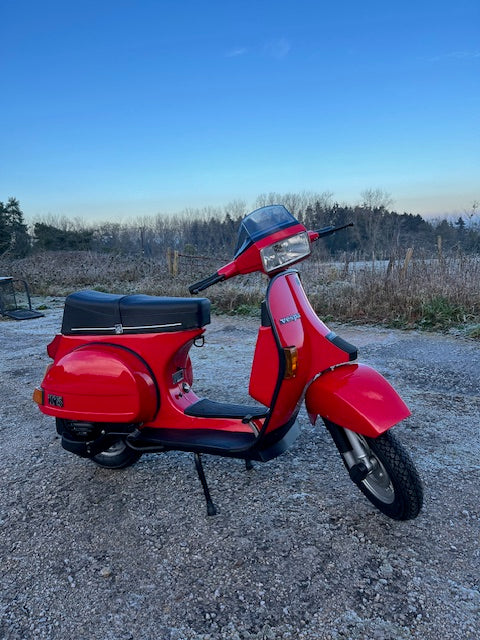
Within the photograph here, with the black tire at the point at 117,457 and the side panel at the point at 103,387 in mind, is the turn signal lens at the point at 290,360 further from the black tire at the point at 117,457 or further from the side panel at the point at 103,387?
the black tire at the point at 117,457

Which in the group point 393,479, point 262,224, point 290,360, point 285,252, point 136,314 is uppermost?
point 262,224

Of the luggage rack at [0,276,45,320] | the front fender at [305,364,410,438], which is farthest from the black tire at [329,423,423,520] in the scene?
the luggage rack at [0,276,45,320]

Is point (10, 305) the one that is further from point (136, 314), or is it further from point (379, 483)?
point (379, 483)

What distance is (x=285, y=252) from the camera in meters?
1.96

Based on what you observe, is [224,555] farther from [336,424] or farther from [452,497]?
[452,497]

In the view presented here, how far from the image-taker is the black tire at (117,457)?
2400 mm

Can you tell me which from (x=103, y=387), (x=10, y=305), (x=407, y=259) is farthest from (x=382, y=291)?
(x=10, y=305)

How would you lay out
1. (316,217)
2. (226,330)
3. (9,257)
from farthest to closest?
1. (9,257)
2. (316,217)
3. (226,330)

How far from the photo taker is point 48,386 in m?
2.17

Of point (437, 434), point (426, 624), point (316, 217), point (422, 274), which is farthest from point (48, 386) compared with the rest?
point (316, 217)

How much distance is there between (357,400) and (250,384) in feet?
1.74

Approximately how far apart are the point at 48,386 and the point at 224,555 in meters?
1.13

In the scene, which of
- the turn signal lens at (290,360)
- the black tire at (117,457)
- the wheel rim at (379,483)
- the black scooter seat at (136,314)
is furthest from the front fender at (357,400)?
the black tire at (117,457)

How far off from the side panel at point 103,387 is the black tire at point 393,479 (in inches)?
34.0
